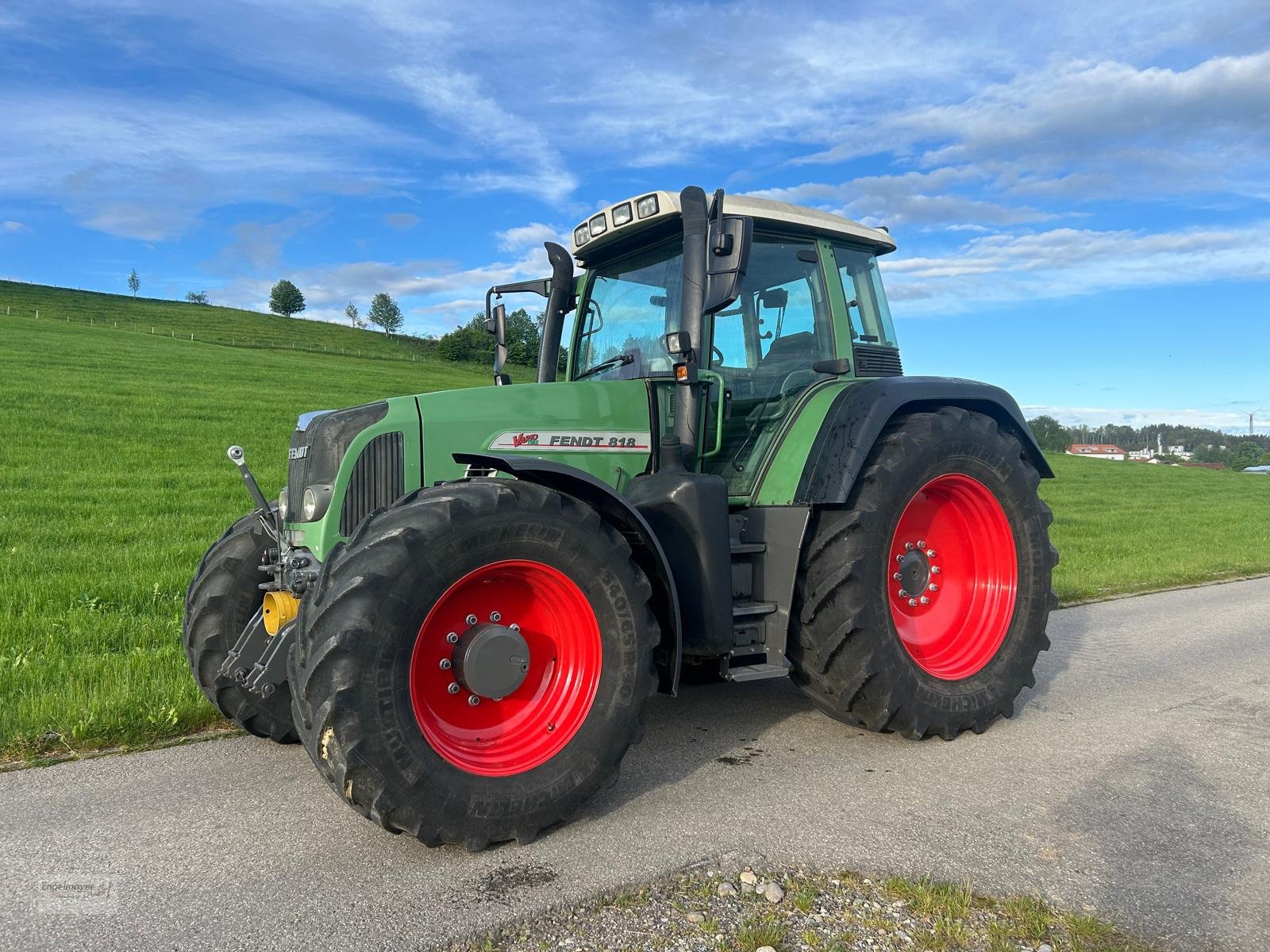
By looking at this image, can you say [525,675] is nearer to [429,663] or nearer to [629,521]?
[429,663]

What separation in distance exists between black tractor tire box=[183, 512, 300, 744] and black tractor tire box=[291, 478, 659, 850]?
1.25 m

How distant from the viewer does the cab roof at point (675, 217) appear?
4383 mm

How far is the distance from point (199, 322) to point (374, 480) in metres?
70.2

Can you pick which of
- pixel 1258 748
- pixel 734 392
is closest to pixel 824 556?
pixel 734 392

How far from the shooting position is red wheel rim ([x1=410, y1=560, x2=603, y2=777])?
332 cm

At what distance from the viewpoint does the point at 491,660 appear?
11.0 feet

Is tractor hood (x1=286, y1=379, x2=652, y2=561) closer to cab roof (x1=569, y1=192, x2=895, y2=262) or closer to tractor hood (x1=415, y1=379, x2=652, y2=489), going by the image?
tractor hood (x1=415, y1=379, x2=652, y2=489)

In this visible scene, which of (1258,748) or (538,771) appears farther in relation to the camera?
(1258,748)

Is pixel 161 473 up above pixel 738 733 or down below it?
above

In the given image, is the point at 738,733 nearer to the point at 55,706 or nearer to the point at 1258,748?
the point at 1258,748

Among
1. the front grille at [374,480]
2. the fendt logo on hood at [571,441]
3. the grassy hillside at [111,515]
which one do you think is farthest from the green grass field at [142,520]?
the fendt logo on hood at [571,441]

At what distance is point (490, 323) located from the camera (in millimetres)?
5316

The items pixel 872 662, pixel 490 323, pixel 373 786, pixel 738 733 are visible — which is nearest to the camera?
pixel 373 786

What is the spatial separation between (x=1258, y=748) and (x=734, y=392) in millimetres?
2879
